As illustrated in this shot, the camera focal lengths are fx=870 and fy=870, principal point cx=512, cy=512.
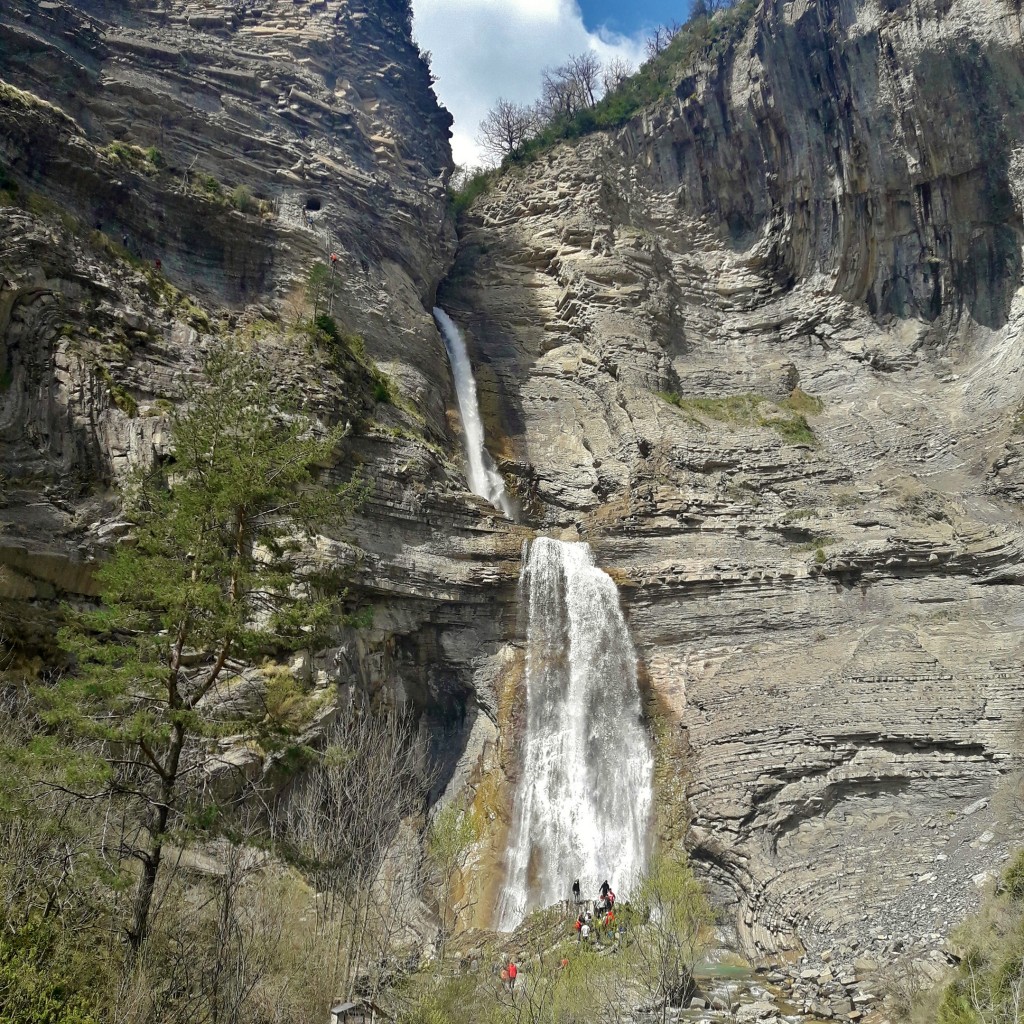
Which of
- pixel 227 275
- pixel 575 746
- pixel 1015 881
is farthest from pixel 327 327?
pixel 1015 881

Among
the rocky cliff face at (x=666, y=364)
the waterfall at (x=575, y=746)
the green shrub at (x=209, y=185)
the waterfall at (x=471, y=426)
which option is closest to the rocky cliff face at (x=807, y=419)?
the rocky cliff face at (x=666, y=364)

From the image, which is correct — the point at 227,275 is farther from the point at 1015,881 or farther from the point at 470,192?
the point at 1015,881

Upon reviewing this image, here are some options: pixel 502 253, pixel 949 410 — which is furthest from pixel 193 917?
pixel 502 253

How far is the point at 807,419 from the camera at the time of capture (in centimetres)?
3028

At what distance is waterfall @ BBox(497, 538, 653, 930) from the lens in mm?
19391

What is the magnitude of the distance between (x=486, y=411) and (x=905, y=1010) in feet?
77.2

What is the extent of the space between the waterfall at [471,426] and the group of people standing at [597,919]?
1244 centimetres

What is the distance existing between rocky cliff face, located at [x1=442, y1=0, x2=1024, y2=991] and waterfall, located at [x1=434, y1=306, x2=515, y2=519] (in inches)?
28.8

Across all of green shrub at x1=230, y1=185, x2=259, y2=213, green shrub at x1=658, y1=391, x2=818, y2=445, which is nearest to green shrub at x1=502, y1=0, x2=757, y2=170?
green shrub at x1=230, y1=185, x2=259, y2=213

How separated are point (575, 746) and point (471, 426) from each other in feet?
43.5

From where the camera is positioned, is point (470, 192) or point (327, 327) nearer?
point (327, 327)

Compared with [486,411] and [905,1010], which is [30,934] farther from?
[486,411]

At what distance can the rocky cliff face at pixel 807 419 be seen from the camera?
58.5 ft

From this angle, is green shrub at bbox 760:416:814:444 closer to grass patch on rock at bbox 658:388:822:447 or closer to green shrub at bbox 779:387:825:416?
grass patch on rock at bbox 658:388:822:447
